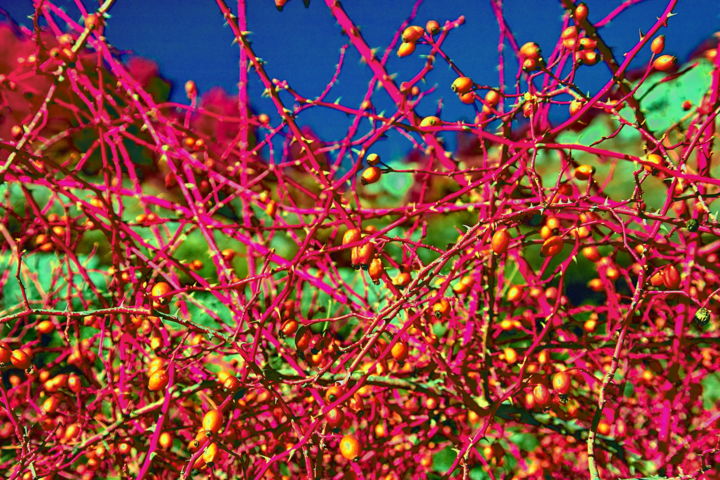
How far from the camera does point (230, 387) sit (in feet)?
2.95

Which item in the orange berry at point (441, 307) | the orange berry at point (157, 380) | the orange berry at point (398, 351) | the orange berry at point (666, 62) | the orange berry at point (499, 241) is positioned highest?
the orange berry at point (666, 62)

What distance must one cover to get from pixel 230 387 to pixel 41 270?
322 centimetres

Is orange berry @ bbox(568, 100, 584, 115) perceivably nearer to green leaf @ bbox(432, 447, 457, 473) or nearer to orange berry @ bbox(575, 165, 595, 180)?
orange berry @ bbox(575, 165, 595, 180)

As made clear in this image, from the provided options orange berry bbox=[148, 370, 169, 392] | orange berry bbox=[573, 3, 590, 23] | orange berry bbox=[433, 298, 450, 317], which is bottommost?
orange berry bbox=[148, 370, 169, 392]

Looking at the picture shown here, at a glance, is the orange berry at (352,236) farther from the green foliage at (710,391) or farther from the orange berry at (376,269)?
the green foliage at (710,391)

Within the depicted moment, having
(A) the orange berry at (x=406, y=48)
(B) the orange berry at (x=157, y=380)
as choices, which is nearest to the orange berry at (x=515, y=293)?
(A) the orange berry at (x=406, y=48)

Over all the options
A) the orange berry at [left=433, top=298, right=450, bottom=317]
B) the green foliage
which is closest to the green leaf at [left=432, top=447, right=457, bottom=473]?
the green foliage

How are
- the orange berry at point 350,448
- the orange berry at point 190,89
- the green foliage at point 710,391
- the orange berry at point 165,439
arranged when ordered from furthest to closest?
the green foliage at point 710,391 < the orange berry at point 190,89 < the orange berry at point 165,439 < the orange berry at point 350,448

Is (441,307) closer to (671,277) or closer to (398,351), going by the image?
(398,351)

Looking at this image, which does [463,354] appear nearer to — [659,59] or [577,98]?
[577,98]

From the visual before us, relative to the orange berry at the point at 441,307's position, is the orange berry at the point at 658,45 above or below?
above

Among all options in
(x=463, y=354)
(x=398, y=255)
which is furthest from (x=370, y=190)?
(x=463, y=354)

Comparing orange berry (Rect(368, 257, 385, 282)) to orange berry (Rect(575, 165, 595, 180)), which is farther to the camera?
orange berry (Rect(575, 165, 595, 180))

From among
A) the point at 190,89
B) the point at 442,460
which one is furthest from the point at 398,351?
the point at 442,460
